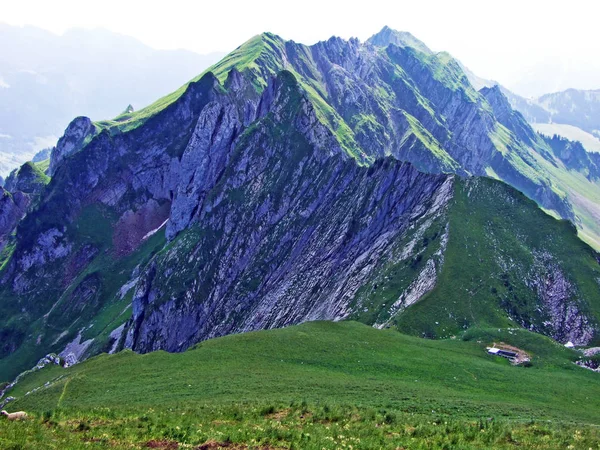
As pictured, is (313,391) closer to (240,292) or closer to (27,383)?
(27,383)

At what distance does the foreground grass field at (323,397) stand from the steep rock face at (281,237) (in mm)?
35423

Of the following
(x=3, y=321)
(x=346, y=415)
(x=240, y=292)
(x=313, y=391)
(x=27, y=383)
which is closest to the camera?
(x=346, y=415)

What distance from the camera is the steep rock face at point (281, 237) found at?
115875 millimetres

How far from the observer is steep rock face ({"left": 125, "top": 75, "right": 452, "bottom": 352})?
11588 centimetres

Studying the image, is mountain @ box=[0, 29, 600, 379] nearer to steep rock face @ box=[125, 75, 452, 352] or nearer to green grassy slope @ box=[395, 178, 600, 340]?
green grassy slope @ box=[395, 178, 600, 340]

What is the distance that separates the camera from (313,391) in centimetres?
4631

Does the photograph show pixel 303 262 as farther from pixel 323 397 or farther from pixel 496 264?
pixel 323 397

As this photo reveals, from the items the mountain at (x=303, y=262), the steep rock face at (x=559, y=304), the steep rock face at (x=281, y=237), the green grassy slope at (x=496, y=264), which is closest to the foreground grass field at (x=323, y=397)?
the green grassy slope at (x=496, y=264)

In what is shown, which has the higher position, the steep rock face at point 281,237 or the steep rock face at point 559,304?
the steep rock face at point 281,237

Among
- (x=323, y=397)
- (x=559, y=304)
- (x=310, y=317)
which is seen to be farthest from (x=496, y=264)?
(x=323, y=397)

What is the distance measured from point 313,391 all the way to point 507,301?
54.2 meters

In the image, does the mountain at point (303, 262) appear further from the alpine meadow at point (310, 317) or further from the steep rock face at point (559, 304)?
the alpine meadow at point (310, 317)

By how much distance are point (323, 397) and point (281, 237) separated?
103008 millimetres

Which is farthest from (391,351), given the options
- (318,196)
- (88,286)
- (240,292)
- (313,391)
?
(88,286)
